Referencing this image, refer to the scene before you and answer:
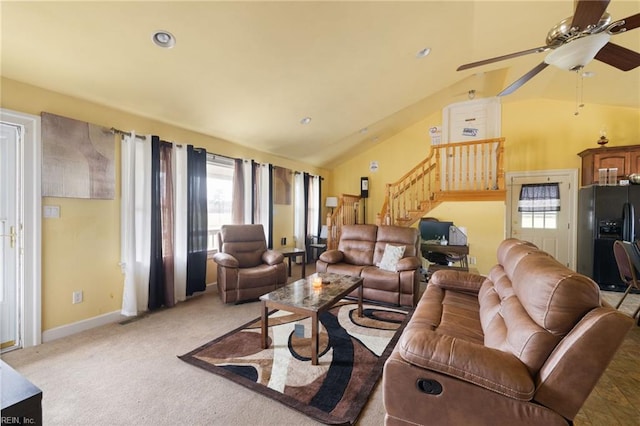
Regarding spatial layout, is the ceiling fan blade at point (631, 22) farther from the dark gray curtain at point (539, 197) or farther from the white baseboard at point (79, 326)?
the white baseboard at point (79, 326)

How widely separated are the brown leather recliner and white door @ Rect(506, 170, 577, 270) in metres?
4.69

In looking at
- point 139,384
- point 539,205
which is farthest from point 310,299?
point 539,205

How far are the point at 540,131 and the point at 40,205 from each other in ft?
24.3

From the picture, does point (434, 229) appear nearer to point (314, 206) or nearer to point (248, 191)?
point (314, 206)

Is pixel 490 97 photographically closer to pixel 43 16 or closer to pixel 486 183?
pixel 486 183

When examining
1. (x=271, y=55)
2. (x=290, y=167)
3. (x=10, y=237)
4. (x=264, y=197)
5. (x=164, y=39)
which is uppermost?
(x=271, y=55)

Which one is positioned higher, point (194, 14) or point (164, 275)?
A: point (194, 14)

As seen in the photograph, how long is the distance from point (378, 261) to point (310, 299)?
184 cm

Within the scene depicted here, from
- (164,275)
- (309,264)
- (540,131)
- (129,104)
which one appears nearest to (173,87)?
(129,104)

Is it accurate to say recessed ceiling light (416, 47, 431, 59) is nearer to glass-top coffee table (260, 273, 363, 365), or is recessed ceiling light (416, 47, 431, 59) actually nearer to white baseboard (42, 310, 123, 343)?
glass-top coffee table (260, 273, 363, 365)

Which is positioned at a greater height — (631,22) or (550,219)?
(631,22)

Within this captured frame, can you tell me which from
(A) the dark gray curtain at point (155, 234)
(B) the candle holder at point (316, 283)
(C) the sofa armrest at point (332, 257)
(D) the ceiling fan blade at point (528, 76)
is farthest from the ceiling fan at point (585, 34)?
(A) the dark gray curtain at point (155, 234)

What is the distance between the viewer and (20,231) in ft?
7.90

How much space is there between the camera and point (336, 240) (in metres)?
5.64
